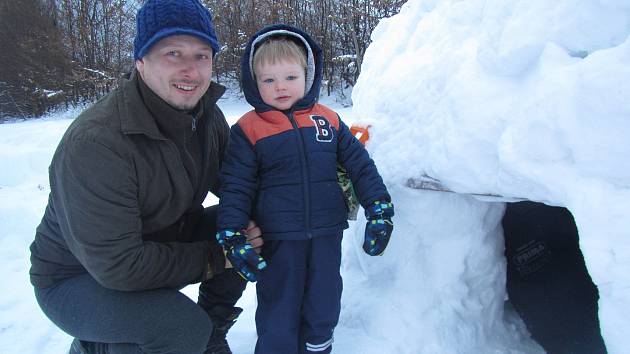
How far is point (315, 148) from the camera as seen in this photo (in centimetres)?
165

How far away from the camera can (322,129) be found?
1701mm

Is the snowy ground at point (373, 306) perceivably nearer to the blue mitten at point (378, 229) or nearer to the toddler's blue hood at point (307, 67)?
the blue mitten at point (378, 229)

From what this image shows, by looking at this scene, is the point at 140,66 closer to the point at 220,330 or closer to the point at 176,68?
the point at 176,68

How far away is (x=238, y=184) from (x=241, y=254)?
0.88ft

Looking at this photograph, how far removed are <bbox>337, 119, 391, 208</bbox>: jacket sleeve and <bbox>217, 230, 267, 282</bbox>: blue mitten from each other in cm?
50

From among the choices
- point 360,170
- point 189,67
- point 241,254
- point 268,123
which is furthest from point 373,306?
point 189,67

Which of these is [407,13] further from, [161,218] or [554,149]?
[161,218]

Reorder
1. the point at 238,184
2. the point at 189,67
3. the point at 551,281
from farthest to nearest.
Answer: the point at 551,281 < the point at 238,184 < the point at 189,67

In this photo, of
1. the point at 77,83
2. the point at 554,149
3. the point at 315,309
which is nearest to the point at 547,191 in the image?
the point at 554,149

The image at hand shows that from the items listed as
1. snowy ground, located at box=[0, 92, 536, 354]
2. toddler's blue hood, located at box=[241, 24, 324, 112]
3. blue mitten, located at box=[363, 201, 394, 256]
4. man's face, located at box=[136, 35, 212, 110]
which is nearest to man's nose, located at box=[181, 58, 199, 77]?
man's face, located at box=[136, 35, 212, 110]

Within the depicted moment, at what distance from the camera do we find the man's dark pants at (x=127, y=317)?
1.45 metres

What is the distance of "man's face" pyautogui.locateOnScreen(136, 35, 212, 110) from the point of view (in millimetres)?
1444

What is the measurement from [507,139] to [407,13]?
1.25m

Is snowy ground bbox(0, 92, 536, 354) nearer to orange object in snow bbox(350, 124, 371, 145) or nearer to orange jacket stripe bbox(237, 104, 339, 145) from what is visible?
orange object in snow bbox(350, 124, 371, 145)
